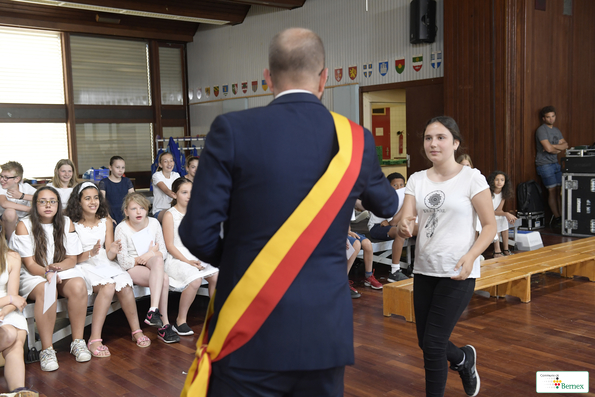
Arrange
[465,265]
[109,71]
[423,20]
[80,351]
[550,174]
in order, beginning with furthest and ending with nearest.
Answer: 1. [109,71]
2. [423,20]
3. [550,174]
4. [80,351]
5. [465,265]

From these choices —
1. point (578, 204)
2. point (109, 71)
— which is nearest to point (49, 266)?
point (578, 204)

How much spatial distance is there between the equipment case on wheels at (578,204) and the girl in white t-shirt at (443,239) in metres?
5.86

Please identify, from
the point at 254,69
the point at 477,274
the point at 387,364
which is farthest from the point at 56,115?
the point at 477,274

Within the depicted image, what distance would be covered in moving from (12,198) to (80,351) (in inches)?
111

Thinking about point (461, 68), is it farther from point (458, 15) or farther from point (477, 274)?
point (477, 274)

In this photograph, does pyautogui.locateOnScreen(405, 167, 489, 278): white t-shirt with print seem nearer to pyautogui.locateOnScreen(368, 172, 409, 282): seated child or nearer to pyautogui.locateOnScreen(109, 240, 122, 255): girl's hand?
pyautogui.locateOnScreen(109, 240, 122, 255): girl's hand

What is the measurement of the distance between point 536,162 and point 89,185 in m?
6.78

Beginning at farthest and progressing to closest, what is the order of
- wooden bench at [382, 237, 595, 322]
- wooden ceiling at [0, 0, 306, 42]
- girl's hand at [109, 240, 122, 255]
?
1. wooden ceiling at [0, 0, 306, 42]
2. wooden bench at [382, 237, 595, 322]
3. girl's hand at [109, 240, 122, 255]

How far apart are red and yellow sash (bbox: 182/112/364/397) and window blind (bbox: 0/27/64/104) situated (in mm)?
12021

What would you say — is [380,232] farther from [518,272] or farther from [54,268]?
[54,268]

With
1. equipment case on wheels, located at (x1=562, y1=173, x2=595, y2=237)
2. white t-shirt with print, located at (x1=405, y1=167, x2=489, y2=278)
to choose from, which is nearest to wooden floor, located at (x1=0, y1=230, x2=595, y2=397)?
white t-shirt with print, located at (x1=405, y1=167, x2=489, y2=278)

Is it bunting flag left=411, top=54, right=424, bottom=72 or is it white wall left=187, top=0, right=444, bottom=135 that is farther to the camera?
white wall left=187, top=0, right=444, bottom=135

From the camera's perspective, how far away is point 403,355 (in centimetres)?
367

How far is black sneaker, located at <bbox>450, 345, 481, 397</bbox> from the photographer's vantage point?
2783mm
